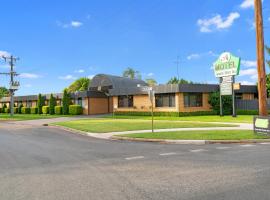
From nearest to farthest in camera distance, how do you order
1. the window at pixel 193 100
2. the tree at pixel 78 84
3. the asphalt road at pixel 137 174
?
1. the asphalt road at pixel 137 174
2. the window at pixel 193 100
3. the tree at pixel 78 84

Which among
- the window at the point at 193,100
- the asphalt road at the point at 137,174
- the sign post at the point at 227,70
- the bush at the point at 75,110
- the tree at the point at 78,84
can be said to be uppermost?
the tree at the point at 78,84

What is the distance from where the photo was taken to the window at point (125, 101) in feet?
144

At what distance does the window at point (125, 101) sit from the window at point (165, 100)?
16.5 ft

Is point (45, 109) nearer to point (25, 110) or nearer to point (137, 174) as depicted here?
point (25, 110)

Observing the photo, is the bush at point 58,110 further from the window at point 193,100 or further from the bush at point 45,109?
the window at point 193,100

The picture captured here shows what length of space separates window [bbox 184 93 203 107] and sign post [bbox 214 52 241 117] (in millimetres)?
4295

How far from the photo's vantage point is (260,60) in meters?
15.8

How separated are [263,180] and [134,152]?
5496 mm

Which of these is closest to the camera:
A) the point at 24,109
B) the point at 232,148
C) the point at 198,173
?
the point at 198,173

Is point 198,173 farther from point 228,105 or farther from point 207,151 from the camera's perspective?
point 228,105

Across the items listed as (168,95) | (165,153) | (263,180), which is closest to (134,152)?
(165,153)

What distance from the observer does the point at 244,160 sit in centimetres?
965

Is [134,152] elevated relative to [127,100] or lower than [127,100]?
lower

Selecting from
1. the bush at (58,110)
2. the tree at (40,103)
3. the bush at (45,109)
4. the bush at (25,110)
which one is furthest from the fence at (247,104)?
the bush at (25,110)
